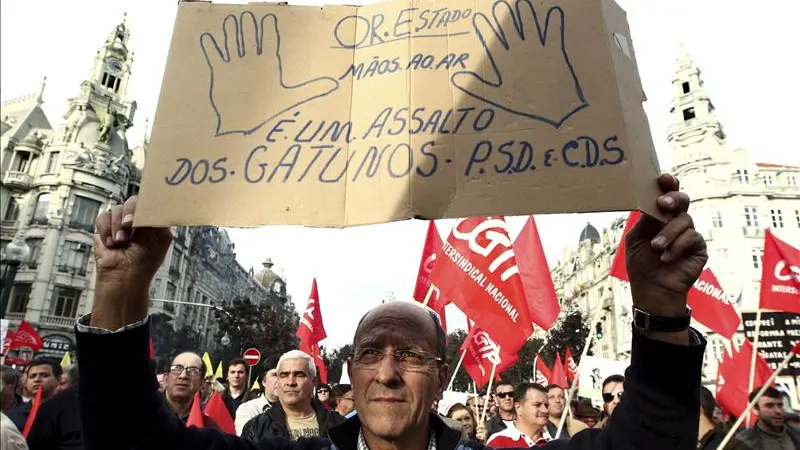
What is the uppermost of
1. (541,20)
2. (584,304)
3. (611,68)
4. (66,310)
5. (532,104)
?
(584,304)

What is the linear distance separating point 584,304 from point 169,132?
77.2 m

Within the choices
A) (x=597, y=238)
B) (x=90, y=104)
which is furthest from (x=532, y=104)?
(x=597, y=238)

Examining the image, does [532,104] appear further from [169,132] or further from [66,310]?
[66,310]

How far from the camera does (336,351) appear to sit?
5947cm

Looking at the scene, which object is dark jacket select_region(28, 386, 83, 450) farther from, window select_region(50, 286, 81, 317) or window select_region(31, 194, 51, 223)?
window select_region(31, 194, 51, 223)

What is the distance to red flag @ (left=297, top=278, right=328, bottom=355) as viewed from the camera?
29.7 feet

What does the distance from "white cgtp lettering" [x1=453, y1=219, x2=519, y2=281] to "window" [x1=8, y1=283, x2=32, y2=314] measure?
142 ft

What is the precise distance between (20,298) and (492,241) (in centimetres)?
4441

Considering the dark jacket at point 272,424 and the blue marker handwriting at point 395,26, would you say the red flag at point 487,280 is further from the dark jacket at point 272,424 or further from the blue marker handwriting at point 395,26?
the blue marker handwriting at point 395,26

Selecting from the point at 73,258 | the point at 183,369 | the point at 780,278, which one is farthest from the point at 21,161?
the point at 780,278

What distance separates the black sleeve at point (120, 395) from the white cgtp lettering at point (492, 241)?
4626 millimetres

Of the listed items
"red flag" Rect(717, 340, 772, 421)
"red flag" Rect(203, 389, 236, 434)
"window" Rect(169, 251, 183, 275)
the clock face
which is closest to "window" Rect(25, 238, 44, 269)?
"window" Rect(169, 251, 183, 275)

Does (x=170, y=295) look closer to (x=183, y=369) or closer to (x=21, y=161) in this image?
(x=21, y=161)

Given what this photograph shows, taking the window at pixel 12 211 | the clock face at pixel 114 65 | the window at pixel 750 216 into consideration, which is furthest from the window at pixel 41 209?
the window at pixel 750 216
